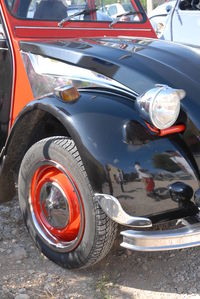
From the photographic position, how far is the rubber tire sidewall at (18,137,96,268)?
7.91 feet

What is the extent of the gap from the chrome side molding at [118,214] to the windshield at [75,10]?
1.74 m

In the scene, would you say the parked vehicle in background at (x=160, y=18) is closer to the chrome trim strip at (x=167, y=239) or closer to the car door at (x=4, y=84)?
the car door at (x=4, y=84)

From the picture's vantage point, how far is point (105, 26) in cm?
368

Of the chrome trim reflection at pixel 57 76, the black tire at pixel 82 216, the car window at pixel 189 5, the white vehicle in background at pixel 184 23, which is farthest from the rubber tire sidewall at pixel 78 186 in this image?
the car window at pixel 189 5

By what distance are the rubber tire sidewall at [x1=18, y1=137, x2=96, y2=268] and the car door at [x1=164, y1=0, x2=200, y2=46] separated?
500 cm

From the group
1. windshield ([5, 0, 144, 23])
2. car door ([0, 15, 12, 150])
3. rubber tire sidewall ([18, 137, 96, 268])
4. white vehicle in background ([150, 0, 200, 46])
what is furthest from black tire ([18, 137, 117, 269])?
white vehicle in background ([150, 0, 200, 46])

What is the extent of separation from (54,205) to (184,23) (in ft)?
17.8

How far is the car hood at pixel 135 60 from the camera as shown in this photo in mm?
2512

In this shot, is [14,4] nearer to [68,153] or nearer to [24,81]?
[24,81]

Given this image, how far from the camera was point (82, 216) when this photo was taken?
2477 millimetres

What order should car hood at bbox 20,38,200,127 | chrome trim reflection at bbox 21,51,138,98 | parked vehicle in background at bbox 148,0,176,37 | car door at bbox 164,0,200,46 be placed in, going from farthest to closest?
parked vehicle in background at bbox 148,0,176,37
car door at bbox 164,0,200,46
chrome trim reflection at bbox 21,51,138,98
car hood at bbox 20,38,200,127

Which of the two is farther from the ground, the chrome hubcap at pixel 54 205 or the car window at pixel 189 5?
the car window at pixel 189 5

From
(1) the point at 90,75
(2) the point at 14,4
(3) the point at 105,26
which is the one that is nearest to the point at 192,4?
(3) the point at 105,26

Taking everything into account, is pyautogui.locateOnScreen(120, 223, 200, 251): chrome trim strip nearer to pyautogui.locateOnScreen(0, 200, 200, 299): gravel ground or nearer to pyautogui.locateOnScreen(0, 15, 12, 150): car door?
pyautogui.locateOnScreen(0, 200, 200, 299): gravel ground
